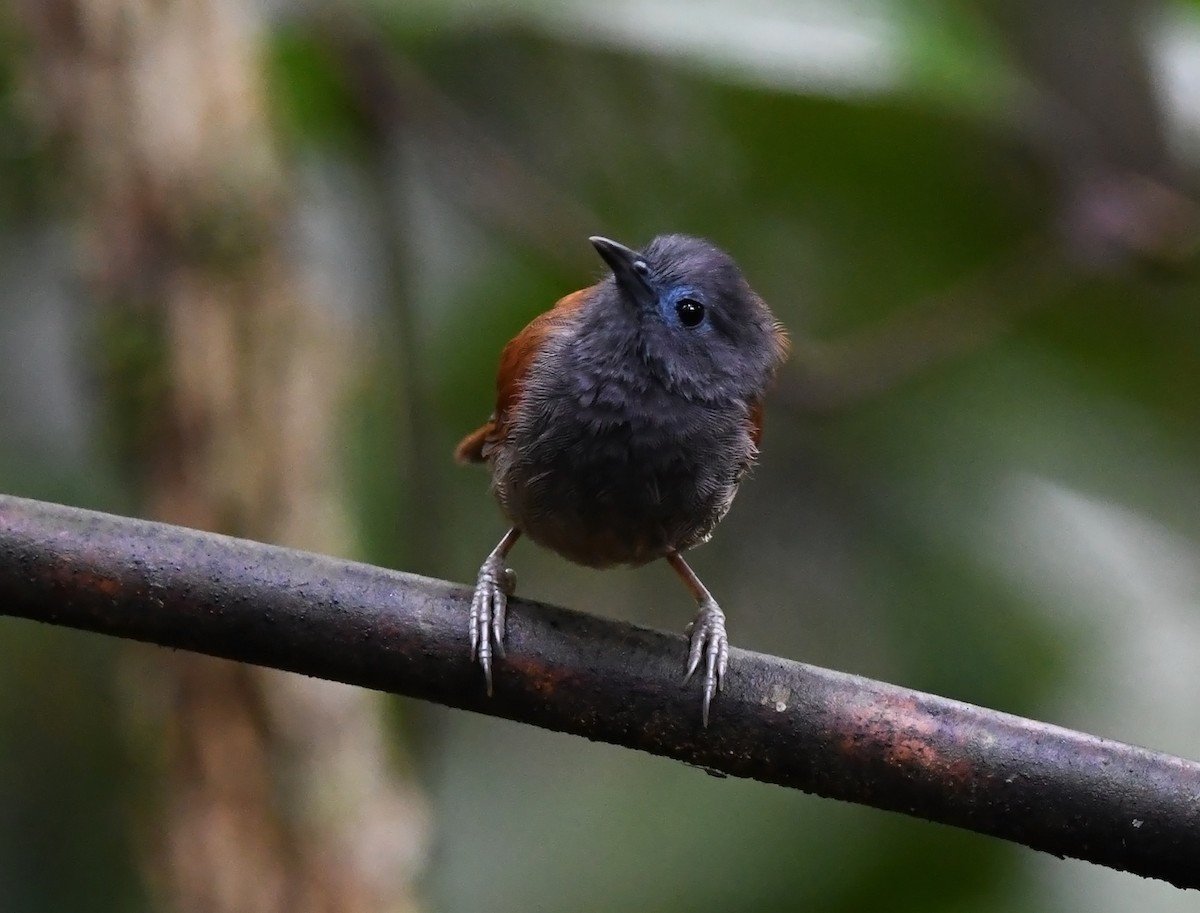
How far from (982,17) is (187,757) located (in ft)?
9.99

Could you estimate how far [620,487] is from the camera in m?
2.53

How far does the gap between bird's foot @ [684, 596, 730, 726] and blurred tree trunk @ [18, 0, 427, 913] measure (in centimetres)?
117

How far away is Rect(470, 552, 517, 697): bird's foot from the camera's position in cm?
186

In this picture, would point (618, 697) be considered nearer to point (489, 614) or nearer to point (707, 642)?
point (489, 614)

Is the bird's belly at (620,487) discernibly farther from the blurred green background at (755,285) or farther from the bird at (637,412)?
the blurred green background at (755,285)

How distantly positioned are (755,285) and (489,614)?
2977 mm

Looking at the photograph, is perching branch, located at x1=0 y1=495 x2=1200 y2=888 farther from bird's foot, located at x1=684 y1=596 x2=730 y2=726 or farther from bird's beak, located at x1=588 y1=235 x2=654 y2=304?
bird's beak, located at x1=588 y1=235 x2=654 y2=304

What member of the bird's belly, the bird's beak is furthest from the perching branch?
the bird's beak

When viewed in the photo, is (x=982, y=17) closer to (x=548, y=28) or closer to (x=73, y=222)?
(x=548, y=28)

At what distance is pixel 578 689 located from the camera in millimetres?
1893

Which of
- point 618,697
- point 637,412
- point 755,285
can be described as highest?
point 755,285

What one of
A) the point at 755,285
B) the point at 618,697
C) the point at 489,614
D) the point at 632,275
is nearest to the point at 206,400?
the point at 632,275

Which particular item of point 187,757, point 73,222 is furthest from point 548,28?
point 187,757

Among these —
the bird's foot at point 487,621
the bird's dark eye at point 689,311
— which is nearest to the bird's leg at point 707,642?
the bird's foot at point 487,621
